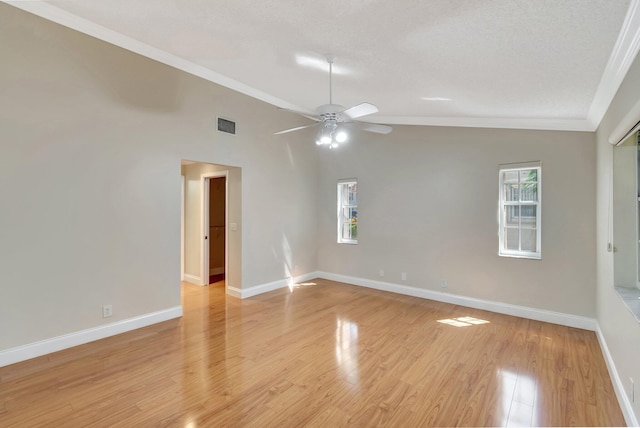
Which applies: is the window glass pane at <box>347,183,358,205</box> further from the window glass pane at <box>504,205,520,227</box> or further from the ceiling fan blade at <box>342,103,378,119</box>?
the ceiling fan blade at <box>342,103,378,119</box>

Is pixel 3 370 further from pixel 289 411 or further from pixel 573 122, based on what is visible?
pixel 573 122

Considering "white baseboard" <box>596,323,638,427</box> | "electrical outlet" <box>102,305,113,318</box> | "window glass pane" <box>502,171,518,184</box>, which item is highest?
"window glass pane" <box>502,171,518,184</box>

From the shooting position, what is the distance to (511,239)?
432cm

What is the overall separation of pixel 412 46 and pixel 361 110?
0.67 m

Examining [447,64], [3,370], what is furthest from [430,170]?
[3,370]

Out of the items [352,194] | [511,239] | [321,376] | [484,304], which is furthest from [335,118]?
[484,304]

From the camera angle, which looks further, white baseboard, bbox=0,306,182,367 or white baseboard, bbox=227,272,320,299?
white baseboard, bbox=227,272,320,299

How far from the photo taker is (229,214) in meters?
5.19

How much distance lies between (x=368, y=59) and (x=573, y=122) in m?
2.71

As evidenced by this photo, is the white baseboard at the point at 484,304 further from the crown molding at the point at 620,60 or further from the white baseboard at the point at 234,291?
the crown molding at the point at 620,60

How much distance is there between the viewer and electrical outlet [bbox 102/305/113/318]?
340 centimetres

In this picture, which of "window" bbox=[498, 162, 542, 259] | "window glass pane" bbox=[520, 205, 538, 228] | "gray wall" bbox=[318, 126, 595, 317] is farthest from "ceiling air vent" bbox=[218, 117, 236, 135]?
"window glass pane" bbox=[520, 205, 538, 228]

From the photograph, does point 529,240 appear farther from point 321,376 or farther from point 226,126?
point 226,126

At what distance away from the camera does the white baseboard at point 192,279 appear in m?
5.84
